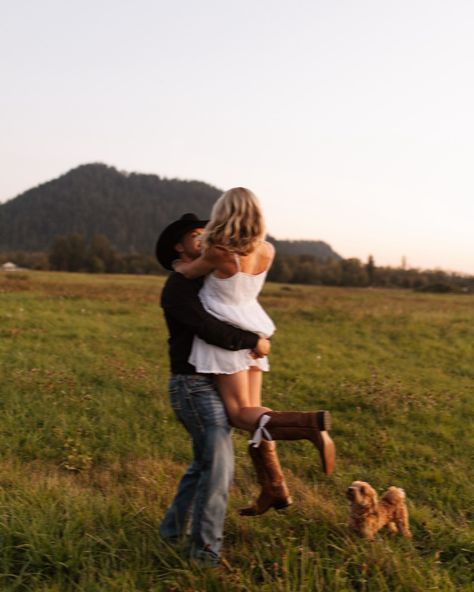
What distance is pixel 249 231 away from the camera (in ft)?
11.1

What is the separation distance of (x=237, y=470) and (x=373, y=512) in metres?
2.06

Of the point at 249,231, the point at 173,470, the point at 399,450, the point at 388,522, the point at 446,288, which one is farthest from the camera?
the point at 446,288

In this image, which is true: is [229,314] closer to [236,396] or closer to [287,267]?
[236,396]

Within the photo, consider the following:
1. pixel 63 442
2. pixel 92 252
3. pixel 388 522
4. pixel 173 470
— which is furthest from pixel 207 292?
pixel 92 252

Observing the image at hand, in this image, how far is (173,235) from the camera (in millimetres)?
3744

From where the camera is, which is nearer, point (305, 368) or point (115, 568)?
point (115, 568)

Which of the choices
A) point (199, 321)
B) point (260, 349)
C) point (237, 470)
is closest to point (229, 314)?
point (199, 321)

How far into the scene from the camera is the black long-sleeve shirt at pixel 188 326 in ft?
11.2

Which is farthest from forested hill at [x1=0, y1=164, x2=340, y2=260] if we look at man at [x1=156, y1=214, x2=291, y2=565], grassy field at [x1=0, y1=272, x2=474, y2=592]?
man at [x1=156, y1=214, x2=291, y2=565]

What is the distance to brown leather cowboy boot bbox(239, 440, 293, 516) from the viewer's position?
11.7 ft

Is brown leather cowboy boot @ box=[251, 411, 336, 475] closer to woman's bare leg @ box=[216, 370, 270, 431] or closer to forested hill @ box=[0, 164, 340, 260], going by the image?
woman's bare leg @ box=[216, 370, 270, 431]

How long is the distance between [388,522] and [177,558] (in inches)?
62.4

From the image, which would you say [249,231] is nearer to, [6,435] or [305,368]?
[6,435]

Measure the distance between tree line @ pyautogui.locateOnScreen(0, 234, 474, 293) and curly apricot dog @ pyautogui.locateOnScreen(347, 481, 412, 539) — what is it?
67.4 metres
